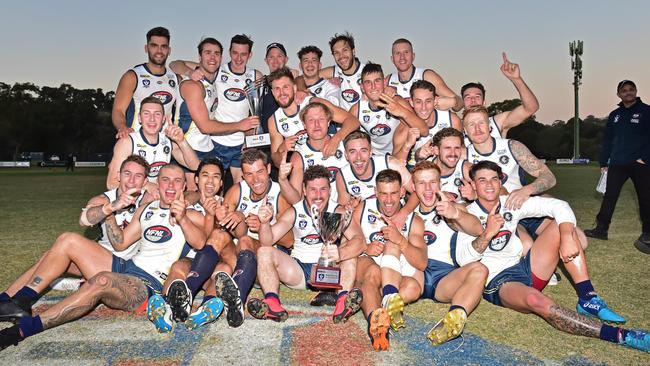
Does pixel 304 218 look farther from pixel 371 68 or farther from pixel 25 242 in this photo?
pixel 25 242

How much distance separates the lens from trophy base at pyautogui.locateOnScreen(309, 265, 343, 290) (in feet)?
13.4

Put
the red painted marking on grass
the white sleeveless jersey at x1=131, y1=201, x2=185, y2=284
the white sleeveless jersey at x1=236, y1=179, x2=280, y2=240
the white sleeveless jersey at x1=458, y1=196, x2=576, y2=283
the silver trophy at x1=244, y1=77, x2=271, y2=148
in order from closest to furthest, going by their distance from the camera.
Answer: the red painted marking on grass < the white sleeveless jersey at x1=458, y1=196, x2=576, y2=283 < the white sleeveless jersey at x1=131, y1=201, x2=185, y2=284 < the white sleeveless jersey at x1=236, y1=179, x2=280, y2=240 < the silver trophy at x1=244, y1=77, x2=271, y2=148

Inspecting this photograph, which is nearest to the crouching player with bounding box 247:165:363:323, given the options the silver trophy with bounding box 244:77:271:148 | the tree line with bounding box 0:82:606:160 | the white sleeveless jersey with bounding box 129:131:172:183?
the white sleeveless jersey with bounding box 129:131:172:183

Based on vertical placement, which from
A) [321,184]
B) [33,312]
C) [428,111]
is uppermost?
[428,111]

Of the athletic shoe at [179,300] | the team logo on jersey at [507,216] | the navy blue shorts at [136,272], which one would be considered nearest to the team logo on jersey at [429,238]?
the team logo on jersey at [507,216]

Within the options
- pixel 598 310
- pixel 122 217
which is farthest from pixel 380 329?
pixel 122 217

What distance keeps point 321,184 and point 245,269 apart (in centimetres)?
100

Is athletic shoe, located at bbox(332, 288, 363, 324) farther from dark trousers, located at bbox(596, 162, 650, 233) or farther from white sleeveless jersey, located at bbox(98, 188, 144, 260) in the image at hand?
dark trousers, located at bbox(596, 162, 650, 233)

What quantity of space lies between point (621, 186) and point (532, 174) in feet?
10.2

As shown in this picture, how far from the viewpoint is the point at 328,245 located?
4254 millimetres

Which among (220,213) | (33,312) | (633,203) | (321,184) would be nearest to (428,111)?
(321,184)

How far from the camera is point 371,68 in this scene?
6.27 meters

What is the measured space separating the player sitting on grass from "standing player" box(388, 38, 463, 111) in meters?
2.49

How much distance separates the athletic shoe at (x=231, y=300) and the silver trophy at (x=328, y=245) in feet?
1.88
